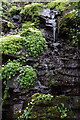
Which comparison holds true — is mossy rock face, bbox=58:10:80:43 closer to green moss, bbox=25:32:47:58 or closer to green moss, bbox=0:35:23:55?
green moss, bbox=25:32:47:58

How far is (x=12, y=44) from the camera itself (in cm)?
645

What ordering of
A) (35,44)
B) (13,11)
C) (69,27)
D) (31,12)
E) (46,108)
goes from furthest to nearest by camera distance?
(13,11) < (31,12) < (69,27) < (35,44) < (46,108)

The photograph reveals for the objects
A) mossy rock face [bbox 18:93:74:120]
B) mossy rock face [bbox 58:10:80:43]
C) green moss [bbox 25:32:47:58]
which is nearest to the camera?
mossy rock face [bbox 18:93:74:120]

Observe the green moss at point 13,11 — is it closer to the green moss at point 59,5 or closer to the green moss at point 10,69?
the green moss at point 59,5

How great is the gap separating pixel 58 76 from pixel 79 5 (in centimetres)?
235

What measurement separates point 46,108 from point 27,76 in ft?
4.69

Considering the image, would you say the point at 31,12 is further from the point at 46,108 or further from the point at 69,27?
the point at 46,108

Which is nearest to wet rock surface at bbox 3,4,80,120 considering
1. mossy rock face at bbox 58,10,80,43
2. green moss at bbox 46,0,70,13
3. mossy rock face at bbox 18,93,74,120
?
mossy rock face at bbox 18,93,74,120

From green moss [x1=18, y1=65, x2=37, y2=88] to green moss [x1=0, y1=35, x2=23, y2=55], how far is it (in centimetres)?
94

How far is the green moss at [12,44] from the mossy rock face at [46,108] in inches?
88.5

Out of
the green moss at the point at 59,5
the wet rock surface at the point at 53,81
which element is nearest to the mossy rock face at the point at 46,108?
the wet rock surface at the point at 53,81

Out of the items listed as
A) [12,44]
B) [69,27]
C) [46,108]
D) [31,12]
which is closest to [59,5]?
[31,12]

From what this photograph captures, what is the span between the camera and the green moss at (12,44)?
6.14 meters

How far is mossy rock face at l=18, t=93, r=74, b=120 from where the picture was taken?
4.09m
